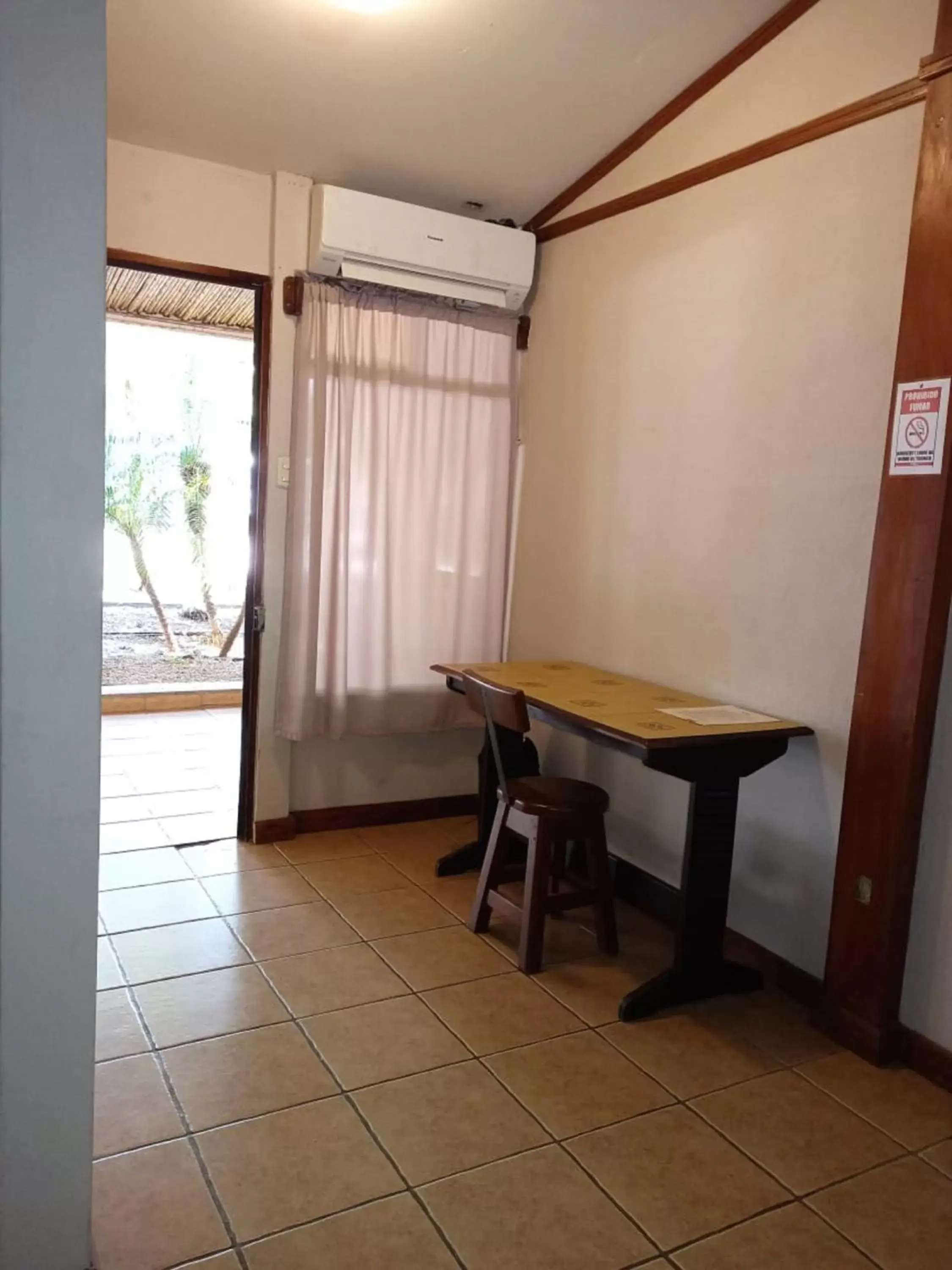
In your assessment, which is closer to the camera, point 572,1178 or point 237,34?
point 572,1178

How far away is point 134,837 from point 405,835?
43.5 inches

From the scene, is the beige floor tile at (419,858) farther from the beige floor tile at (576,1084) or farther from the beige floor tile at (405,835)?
the beige floor tile at (576,1084)

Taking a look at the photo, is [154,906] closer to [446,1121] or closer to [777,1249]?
[446,1121]

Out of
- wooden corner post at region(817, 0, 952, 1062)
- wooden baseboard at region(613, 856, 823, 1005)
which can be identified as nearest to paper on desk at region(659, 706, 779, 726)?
wooden corner post at region(817, 0, 952, 1062)

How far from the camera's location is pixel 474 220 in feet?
12.2

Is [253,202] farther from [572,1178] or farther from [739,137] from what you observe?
[572,1178]

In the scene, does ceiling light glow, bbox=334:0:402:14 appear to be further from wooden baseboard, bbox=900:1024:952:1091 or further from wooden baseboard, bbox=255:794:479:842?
wooden baseboard, bbox=900:1024:952:1091

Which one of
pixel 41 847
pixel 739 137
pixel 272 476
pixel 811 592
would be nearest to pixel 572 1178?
pixel 41 847

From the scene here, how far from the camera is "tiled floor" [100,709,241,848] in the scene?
12.7 ft

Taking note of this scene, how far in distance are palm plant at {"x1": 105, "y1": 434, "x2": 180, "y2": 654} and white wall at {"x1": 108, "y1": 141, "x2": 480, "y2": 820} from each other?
371 cm

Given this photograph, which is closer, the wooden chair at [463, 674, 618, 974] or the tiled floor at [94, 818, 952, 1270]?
the tiled floor at [94, 818, 952, 1270]

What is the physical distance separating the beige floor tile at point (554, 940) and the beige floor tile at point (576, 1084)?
1.50ft

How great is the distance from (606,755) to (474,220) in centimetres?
217

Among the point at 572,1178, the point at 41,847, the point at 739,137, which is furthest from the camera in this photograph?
the point at 739,137
